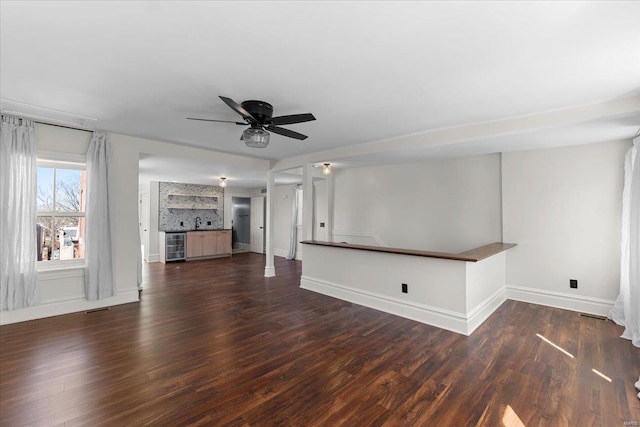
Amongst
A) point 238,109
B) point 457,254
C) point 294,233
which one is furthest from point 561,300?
point 294,233

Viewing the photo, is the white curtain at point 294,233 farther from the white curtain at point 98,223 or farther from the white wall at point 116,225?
the white curtain at point 98,223

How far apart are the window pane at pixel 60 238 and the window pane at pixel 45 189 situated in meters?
0.16

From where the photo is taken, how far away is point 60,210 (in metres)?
3.85

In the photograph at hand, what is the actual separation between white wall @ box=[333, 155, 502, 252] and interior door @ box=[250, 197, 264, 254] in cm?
342

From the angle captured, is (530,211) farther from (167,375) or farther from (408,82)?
(167,375)

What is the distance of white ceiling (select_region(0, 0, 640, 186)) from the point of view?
160cm

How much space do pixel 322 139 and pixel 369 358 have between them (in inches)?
118

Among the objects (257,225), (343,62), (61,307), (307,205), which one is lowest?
(61,307)

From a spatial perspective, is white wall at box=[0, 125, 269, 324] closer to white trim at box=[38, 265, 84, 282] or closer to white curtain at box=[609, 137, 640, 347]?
white trim at box=[38, 265, 84, 282]

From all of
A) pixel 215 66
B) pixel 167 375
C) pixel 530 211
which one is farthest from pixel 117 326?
pixel 530 211

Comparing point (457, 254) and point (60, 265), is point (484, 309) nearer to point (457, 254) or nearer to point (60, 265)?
point (457, 254)

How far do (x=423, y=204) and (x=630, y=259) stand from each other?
286cm

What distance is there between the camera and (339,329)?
327 cm

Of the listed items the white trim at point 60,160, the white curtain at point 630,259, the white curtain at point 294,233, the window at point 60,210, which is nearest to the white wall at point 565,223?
the white curtain at point 630,259
